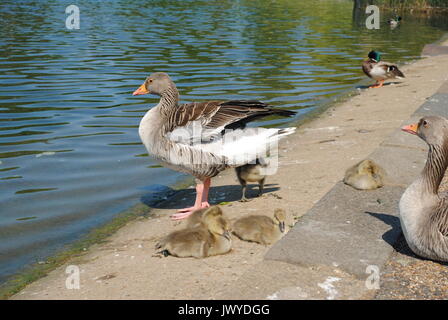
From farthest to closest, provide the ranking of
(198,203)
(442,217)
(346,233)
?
(198,203)
(346,233)
(442,217)

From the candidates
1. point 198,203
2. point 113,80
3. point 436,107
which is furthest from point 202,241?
point 113,80

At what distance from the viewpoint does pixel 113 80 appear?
16656 millimetres

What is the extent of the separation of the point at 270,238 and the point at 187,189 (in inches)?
127

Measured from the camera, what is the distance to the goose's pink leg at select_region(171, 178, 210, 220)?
23.5 ft

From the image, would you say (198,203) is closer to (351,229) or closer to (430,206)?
(351,229)

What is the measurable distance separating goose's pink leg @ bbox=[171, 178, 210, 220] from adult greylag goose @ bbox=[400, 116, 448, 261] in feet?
9.29

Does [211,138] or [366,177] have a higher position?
[211,138]

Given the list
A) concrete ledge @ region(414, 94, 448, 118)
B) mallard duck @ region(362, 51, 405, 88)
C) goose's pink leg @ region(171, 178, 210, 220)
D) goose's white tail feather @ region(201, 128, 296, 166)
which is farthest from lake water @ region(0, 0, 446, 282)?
concrete ledge @ region(414, 94, 448, 118)

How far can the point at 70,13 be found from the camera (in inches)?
1296

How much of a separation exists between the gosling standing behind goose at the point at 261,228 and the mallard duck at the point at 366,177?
4.36 ft

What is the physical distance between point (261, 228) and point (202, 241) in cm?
64

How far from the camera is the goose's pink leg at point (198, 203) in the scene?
7155mm

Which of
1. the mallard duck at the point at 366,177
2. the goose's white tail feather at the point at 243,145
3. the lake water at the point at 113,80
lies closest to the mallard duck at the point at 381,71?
the lake water at the point at 113,80
